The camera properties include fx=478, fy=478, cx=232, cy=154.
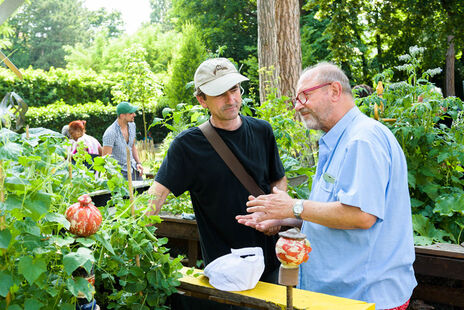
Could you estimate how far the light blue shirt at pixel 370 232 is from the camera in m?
1.78

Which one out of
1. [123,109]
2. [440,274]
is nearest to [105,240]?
[440,274]

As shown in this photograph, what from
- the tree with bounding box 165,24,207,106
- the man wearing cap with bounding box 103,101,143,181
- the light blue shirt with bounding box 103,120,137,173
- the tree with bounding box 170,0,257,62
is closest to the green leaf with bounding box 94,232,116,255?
the man wearing cap with bounding box 103,101,143,181

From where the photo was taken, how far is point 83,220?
138 cm

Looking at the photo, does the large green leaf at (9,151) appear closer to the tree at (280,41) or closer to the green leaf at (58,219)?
the green leaf at (58,219)

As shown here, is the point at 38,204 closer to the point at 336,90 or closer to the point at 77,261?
the point at 77,261

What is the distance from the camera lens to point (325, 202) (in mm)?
1903

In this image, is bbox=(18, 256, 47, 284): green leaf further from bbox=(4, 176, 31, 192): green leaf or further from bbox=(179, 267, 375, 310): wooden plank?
bbox=(179, 267, 375, 310): wooden plank

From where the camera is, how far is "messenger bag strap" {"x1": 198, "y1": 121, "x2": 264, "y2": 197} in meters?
2.45

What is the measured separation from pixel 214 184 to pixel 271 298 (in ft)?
2.85

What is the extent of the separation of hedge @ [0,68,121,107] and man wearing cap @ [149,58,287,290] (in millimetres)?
16996

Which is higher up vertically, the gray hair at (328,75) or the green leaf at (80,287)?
the gray hair at (328,75)

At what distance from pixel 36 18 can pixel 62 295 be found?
197ft

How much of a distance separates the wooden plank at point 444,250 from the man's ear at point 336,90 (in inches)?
70.7

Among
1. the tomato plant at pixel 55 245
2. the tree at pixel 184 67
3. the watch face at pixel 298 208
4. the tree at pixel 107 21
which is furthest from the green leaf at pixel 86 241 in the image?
the tree at pixel 107 21
